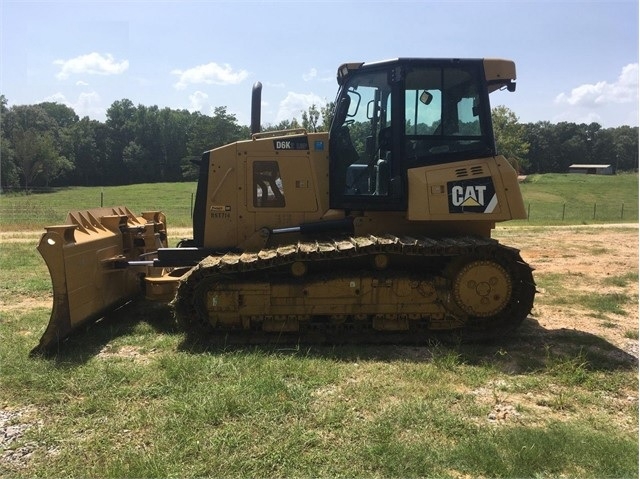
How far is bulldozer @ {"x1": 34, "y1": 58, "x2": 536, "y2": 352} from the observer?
19.4 ft

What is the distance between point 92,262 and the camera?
622 centimetres

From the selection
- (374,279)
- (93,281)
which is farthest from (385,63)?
(93,281)

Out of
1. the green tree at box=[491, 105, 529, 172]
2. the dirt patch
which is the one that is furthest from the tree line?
the dirt patch

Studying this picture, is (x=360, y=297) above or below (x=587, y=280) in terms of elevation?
above

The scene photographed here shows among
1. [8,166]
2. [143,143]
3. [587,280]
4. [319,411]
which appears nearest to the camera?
[319,411]

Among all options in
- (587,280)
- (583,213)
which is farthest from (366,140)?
(583,213)

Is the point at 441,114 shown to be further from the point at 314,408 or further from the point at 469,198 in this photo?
the point at 314,408

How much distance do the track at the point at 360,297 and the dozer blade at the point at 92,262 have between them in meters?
1.19

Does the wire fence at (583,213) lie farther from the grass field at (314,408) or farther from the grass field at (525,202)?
the grass field at (314,408)

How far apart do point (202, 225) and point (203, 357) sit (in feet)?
6.94

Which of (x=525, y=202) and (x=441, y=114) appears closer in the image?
(x=441, y=114)

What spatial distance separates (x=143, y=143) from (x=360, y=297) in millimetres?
100926

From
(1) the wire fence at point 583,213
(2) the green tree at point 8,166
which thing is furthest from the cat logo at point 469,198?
(2) the green tree at point 8,166

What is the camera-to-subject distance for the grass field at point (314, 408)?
3.46 metres
